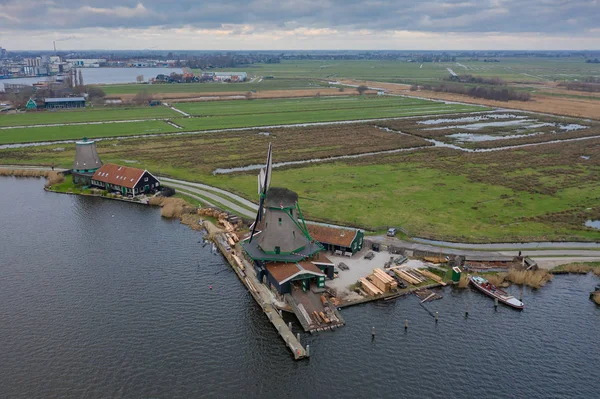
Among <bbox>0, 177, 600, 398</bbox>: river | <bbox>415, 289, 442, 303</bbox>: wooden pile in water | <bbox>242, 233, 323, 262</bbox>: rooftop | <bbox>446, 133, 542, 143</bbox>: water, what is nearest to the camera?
<bbox>0, 177, 600, 398</bbox>: river

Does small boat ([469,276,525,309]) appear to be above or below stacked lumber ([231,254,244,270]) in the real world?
below

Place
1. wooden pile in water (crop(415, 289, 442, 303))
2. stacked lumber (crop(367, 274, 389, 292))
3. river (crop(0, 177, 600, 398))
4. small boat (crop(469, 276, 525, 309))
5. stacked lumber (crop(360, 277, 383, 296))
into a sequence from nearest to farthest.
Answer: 1. river (crop(0, 177, 600, 398))
2. small boat (crop(469, 276, 525, 309))
3. stacked lumber (crop(360, 277, 383, 296))
4. wooden pile in water (crop(415, 289, 442, 303))
5. stacked lumber (crop(367, 274, 389, 292))

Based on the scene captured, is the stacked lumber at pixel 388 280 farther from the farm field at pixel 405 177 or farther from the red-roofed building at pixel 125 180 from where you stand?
the red-roofed building at pixel 125 180

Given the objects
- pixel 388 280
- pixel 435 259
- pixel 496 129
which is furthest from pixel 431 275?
pixel 496 129

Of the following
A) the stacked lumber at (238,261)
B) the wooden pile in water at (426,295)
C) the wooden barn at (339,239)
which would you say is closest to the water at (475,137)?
the wooden barn at (339,239)

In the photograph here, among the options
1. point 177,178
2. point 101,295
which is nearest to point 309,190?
point 177,178

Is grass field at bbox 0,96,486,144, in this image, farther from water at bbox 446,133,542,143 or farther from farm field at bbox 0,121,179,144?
water at bbox 446,133,542,143

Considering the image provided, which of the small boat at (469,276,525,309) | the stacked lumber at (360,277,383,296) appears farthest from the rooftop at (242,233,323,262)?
the small boat at (469,276,525,309)
